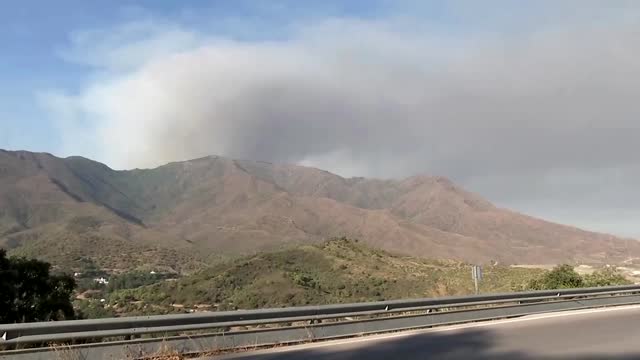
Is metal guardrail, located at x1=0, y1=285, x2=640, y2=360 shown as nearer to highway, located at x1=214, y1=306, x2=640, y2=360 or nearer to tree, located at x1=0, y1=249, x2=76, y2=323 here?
highway, located at x1=214, y1=306, x2=640, y2=360

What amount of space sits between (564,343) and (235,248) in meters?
155

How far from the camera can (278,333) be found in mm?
11586

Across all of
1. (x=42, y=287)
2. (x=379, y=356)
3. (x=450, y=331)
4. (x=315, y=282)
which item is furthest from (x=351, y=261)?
(x=379, y=356)

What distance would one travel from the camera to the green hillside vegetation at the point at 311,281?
122 feet

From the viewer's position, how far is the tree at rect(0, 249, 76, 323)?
62.5ft

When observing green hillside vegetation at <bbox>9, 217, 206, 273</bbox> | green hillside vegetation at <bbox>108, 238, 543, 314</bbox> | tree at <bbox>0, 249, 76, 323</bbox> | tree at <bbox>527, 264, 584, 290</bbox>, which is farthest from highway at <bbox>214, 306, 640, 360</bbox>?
green hillside vegetation at <bbox>9, 217, 206, 273</bbox>

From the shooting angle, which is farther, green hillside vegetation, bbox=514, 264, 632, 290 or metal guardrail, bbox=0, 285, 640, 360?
green hillside vegetation, bbox=514, 264, 632, 290

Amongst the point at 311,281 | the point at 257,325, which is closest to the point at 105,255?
the point at 311,281

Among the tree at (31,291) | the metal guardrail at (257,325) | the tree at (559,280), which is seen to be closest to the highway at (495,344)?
the metal guardrail at (257,325)

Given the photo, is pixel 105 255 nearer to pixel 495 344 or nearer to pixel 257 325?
pixel 257 325

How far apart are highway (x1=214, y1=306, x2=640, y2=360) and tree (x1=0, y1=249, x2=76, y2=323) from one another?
34.7 feet

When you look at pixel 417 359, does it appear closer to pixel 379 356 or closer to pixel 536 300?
pixel 379 356

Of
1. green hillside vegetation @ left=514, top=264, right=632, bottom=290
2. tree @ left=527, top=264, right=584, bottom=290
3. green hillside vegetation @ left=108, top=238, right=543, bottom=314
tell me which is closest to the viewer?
tree @ left=527, top=264, right=584, bottom=290

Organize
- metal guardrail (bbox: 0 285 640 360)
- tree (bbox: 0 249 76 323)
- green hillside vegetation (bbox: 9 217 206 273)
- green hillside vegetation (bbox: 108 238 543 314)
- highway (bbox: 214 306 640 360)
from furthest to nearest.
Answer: green hillside vegetation (bbox: 9 217 206 273)
green hillside vegetation (bbox: 108 238 543 314)
tree (bbox: 0 249 76 323)
highway (bbox: 214 306 640 360)
metal guardrail (bbox: 0 285 640 360)
